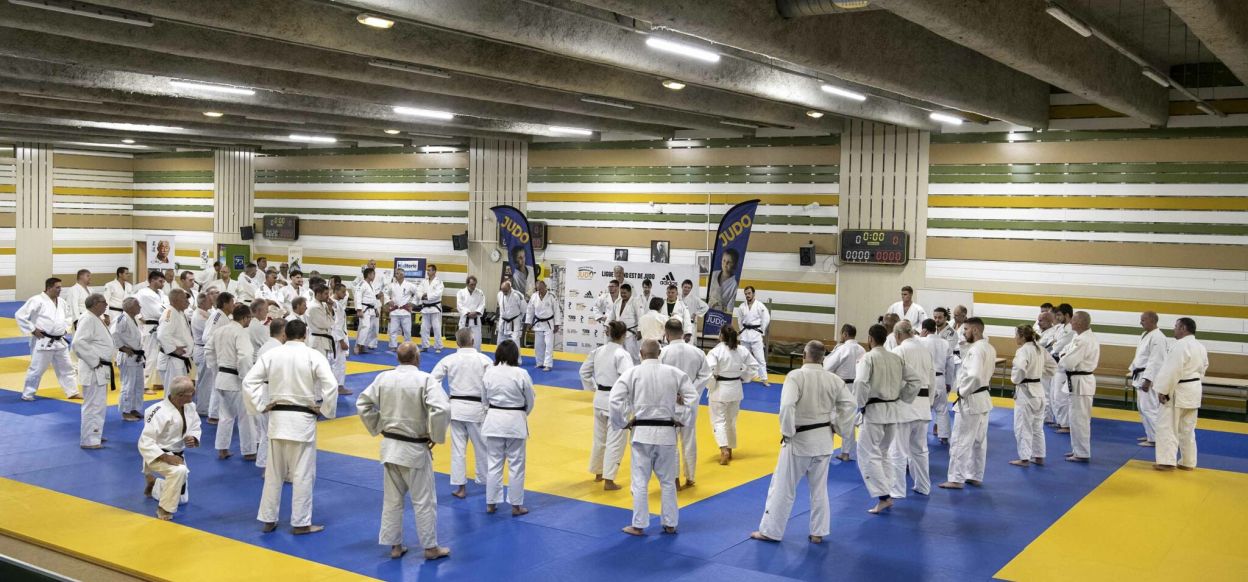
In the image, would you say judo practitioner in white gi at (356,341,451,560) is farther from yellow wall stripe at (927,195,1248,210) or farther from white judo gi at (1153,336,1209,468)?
yellow wall stripe at (927,195,1248,210)

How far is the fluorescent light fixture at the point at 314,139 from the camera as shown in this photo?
21.2m

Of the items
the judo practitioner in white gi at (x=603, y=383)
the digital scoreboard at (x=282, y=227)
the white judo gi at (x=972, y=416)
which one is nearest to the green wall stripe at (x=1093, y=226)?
the white judo gi at (x=972, y=416)

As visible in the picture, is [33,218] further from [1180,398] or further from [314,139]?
[1180,398]

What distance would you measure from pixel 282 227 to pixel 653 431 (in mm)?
19886

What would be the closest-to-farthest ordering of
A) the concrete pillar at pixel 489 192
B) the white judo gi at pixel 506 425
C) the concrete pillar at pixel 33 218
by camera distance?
the white judo gi at pixel 506 425, the concrete pillar at pixel 489 192, the concrete pillar at pixel 33 218

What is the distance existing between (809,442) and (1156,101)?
9.82 meters

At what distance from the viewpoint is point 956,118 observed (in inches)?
607

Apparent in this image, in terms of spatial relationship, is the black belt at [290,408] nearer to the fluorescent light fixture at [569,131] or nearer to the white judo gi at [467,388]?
the white judo gi at [467,388]

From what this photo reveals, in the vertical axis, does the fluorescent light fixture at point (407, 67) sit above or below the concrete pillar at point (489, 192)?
above

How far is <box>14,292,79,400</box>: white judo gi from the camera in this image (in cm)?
1335

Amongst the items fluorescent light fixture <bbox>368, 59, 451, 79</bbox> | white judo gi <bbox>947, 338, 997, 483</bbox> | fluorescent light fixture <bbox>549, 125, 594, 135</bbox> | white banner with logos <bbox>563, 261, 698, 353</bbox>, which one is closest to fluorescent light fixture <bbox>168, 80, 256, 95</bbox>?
fluorescent light fixture <bbox>368, 59, 451, 79</bbox>

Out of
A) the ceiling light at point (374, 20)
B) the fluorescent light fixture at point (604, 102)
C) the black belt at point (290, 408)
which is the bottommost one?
the black belt at point (290, 408)

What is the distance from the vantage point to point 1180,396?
1078 cm

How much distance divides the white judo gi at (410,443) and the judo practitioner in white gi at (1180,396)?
314 inches
